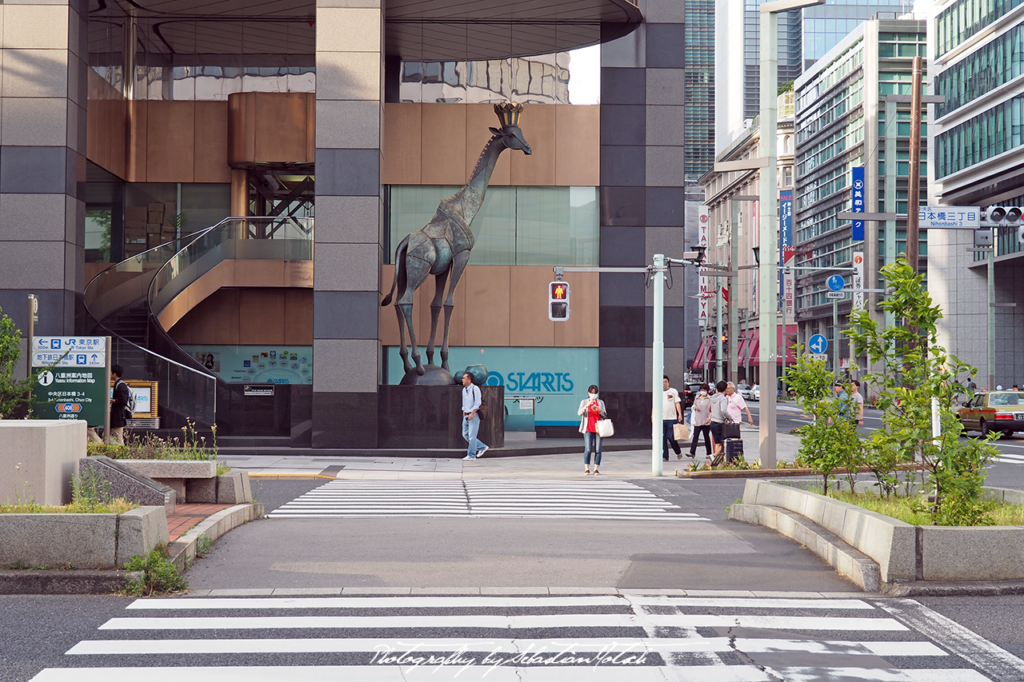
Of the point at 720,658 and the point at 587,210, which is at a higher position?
the point at 587,210

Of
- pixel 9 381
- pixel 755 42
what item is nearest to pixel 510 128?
pixel 9 381

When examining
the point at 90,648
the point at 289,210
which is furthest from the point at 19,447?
the point at 289,210

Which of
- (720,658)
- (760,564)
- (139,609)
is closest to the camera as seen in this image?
(720,658)

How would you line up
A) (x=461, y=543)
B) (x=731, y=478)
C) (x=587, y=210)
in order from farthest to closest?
(x=587, y=210), (x=731, y=478), (x=461, y=543)

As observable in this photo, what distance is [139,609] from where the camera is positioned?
7816mm

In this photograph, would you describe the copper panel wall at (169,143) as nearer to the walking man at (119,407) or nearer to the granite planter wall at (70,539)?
the walking man at (119,407)

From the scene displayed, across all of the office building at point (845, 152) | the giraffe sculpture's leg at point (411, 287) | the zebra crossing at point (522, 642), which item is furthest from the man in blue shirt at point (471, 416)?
the office building at point (845, 152)

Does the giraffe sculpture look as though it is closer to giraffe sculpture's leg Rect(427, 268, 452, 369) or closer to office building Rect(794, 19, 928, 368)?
giraffe sculpture's leg Rect(427, 268, 452, 369)

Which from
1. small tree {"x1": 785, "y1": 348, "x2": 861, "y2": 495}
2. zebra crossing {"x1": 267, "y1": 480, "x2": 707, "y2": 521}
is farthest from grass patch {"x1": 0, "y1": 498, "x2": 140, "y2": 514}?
small tree {"x1": 785, "y1": 348, "x2": 861, "y2": 495}

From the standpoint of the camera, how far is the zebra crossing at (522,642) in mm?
6227

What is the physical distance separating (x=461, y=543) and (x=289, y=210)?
2284 cm

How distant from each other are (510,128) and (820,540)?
729 inches

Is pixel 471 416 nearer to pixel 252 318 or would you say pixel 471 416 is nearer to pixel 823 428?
pixel 252 318

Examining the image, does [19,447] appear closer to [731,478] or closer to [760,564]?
[760,564]
